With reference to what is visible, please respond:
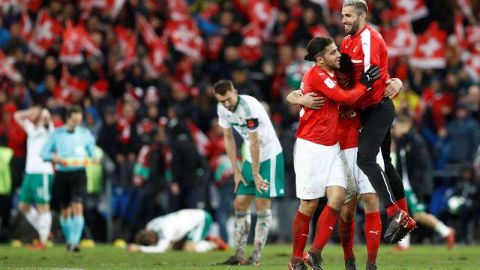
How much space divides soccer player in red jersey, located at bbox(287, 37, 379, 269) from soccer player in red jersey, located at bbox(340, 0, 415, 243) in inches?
10.0

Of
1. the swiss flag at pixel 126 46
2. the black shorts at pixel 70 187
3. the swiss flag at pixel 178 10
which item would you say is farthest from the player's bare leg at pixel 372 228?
the swiss flag at pixel 178 10

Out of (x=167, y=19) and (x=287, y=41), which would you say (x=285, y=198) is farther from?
(x=167, y=19)

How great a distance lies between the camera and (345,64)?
13297mm

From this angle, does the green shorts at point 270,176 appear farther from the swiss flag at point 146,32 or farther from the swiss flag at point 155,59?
the swiss flag at point 146,32

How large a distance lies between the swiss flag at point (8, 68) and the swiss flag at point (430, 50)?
890cm

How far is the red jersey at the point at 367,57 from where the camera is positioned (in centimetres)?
1319

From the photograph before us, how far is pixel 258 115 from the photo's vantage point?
16359mm

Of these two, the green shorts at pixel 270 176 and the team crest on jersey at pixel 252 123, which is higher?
the team crest on jersey at pixel 252 123

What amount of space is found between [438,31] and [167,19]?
6.50 meters

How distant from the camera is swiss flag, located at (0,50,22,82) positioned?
2702 cm

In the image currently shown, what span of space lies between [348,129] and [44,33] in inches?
626

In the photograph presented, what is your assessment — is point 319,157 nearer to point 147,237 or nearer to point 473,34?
point 147,237

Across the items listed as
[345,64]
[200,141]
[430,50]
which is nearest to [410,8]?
[430,50]

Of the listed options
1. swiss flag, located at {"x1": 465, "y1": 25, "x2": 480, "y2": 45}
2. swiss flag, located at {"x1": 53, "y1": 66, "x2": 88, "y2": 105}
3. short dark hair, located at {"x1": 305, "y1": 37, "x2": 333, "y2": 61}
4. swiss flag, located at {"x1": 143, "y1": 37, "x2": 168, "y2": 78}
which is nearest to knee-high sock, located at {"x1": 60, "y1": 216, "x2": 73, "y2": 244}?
swiss flag, located at {"x1": 53, "y1": 66, "x2": 88, "y2": 105}
